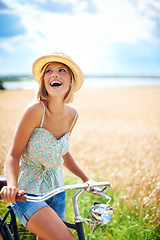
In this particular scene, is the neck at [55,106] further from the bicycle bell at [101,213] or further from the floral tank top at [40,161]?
the bicycle bell at [101,213]

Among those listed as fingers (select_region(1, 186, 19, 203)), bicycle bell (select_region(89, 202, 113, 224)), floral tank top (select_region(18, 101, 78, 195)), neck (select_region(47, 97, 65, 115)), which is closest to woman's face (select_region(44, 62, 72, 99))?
neck (select_region(47, 97, 65, 115))

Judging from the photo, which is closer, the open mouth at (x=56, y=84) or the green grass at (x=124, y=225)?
the open mouth at (x=56, y=84)

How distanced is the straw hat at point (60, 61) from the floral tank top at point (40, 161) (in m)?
0.51

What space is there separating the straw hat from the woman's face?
0.05 metres

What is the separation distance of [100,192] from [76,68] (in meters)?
1.00

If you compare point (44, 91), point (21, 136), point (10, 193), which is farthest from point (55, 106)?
point (10, 193)

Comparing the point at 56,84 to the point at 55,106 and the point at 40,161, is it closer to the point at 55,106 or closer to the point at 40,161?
the point at 55,106

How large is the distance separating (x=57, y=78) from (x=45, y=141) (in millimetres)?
482

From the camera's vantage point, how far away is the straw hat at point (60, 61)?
1998mm

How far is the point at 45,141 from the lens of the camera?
194 centimetres

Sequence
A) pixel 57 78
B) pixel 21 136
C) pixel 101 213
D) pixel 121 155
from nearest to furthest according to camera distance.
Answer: pixel 101 213 < pixel 21 136 < pixel 57 78 < pixel 121 155

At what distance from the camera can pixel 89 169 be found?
4.49m

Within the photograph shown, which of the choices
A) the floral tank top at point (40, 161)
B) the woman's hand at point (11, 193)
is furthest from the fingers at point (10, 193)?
the floral tank top at point (40, 161)

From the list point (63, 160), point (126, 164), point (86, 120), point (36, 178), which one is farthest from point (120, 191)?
point (86, 120)
